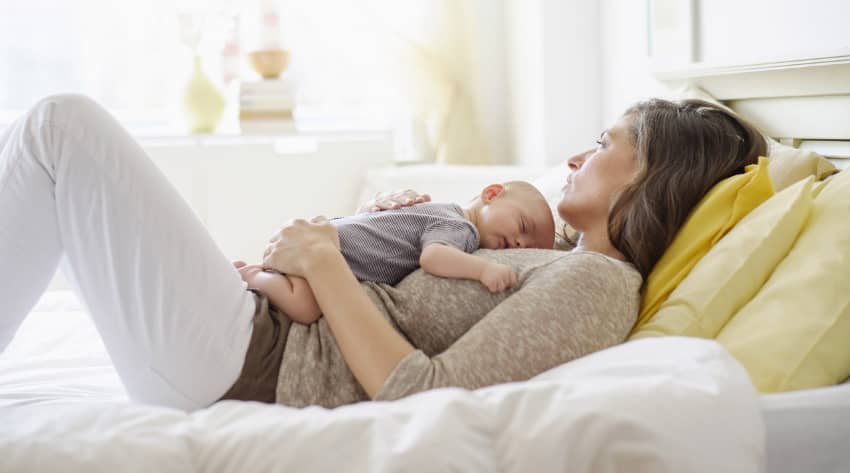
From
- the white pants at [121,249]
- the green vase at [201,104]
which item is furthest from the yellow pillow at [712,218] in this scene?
the green vase at [201,104]

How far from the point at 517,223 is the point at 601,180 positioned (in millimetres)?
157

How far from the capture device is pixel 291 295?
132 cm

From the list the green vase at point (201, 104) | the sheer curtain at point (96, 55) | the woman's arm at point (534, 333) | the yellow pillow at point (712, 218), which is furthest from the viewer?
the sheer curtain at point (96, 55)

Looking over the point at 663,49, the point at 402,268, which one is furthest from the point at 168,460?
the point at 663,49

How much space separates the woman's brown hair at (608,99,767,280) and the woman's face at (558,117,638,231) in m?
0.02

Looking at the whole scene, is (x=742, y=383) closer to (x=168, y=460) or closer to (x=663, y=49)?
(x=168, y=460)

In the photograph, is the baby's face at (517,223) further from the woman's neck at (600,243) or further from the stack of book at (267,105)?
the stack of book at (267,105)

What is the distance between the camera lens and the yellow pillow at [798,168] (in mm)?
1576

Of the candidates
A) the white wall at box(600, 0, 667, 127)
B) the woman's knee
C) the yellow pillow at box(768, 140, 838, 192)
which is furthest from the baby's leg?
the white wall at box(600, 0, 667, 127)

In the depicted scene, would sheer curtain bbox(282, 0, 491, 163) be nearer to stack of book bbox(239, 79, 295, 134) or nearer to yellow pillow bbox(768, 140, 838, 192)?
stack of book bbox(239, 79, 295, 134)

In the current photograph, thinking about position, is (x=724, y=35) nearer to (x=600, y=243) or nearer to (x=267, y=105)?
(x=600, y=243)

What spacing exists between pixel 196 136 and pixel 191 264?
1954mm

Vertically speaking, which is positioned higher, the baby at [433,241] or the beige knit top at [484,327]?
the baby at [433,241]

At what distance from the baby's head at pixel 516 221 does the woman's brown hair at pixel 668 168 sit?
15 cm
